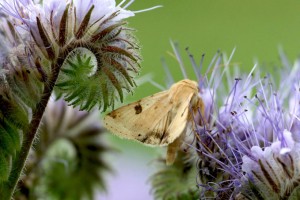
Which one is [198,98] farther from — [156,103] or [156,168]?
[156,168]

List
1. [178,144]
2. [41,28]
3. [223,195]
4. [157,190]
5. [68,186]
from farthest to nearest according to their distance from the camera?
[68,186] → [157,190] → [178,144] → [223,195] → [41,28]

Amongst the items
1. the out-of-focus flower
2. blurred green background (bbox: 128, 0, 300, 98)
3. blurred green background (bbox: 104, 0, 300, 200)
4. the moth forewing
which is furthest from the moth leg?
blurred green background (bbox: 128, 0, 300, 98)

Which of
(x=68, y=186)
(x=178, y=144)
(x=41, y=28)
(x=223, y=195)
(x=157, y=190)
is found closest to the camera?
(x=41, y=28)

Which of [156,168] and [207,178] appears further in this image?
[156,168]

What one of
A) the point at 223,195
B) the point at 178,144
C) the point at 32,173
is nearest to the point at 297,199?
the point at 223,195

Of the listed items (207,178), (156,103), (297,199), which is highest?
(156,103)

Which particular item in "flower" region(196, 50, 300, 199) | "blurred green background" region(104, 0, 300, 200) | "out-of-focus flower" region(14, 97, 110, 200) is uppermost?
"blurred green background" region(104, 0, 300, 200)

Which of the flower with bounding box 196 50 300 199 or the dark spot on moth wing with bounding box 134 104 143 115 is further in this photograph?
the dark spot on moth wing with bounding box 134 104 143 115

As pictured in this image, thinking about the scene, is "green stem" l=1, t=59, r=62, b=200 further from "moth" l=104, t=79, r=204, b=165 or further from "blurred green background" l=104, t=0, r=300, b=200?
"blurred green background" l=104, t=0, r=300, b=200
